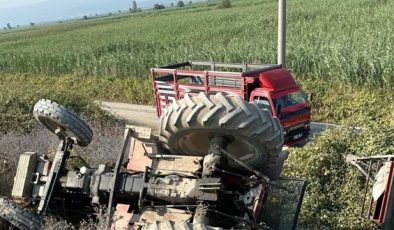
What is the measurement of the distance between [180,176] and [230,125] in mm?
759

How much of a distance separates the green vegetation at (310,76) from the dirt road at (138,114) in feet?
2.09

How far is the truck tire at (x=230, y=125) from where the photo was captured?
17.2 feet

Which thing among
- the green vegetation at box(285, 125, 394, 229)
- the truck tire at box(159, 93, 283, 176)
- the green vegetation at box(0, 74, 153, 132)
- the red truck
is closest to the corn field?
the green vegetation at box(0, 74, 153, 132)

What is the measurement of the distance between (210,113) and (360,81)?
13419mm

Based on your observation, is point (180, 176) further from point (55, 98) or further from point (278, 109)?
point (55, 98)

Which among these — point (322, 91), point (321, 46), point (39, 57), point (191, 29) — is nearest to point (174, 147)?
point (322, 91)

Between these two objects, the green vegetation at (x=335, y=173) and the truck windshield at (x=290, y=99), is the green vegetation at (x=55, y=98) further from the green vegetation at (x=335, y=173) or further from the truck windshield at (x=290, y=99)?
the green vegetation at (x=335, y=173)

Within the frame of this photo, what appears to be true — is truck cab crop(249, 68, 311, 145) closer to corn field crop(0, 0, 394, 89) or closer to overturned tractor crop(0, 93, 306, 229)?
corn field crop(0, 0, 394, 89)

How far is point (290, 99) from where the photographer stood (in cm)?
1376

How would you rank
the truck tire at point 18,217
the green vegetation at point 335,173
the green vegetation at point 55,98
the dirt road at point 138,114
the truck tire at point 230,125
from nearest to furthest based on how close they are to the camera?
1. the truck tire at point 230,125
2. the truck tire at point 18,217
3. the green vegetation at point 335,173
4. the green vegetation at point 55,98
5. the dirt road at point 138,114

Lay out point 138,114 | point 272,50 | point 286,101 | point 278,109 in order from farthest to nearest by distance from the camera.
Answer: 1. point 272,50
2. point 138,114
3. point 286,101
4. point 278,109

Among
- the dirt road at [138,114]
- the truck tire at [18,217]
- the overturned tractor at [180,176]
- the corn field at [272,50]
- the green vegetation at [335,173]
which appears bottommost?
the dirt road at [138,114]

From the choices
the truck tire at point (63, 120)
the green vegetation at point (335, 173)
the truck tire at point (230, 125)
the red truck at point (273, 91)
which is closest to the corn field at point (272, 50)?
the red truck at point (273, 91)

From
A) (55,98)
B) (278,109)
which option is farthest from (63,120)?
(55,98)
